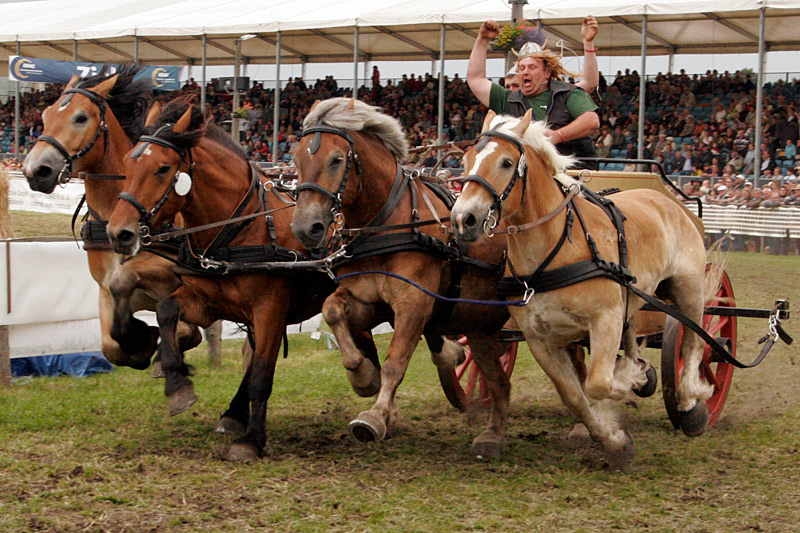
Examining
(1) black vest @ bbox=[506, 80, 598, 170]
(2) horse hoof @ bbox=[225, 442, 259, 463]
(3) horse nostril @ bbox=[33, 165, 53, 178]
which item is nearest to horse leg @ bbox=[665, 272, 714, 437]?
(1) black vest @ bbox=[506, 80, 598, 170]

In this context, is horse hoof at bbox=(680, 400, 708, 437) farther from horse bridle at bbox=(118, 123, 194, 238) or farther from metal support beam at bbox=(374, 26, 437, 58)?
metal support beam at bbox=(374, 26, 437, 58)

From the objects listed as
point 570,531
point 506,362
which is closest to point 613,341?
point 570,531

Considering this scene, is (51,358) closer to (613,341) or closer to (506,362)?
(506,362)

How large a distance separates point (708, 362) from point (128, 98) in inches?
166

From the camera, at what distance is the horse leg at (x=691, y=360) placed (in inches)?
223

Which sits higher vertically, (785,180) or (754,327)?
(785,180)

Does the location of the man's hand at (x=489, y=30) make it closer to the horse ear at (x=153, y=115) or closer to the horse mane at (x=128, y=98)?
the horse ear at (x=153, y=115)

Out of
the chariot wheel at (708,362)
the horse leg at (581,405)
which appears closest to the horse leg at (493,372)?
the horse leg at (581,405)

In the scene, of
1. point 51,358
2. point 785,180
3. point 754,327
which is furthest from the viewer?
point 785,180

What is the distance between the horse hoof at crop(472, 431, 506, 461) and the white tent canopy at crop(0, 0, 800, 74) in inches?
523

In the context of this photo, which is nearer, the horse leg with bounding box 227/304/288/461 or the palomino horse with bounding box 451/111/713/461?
the palomino horse with bounding box 451/111/713/461

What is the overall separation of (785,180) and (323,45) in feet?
45.1

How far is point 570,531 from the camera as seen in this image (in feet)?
13.1

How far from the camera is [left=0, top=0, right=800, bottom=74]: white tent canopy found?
1812 centimetres
